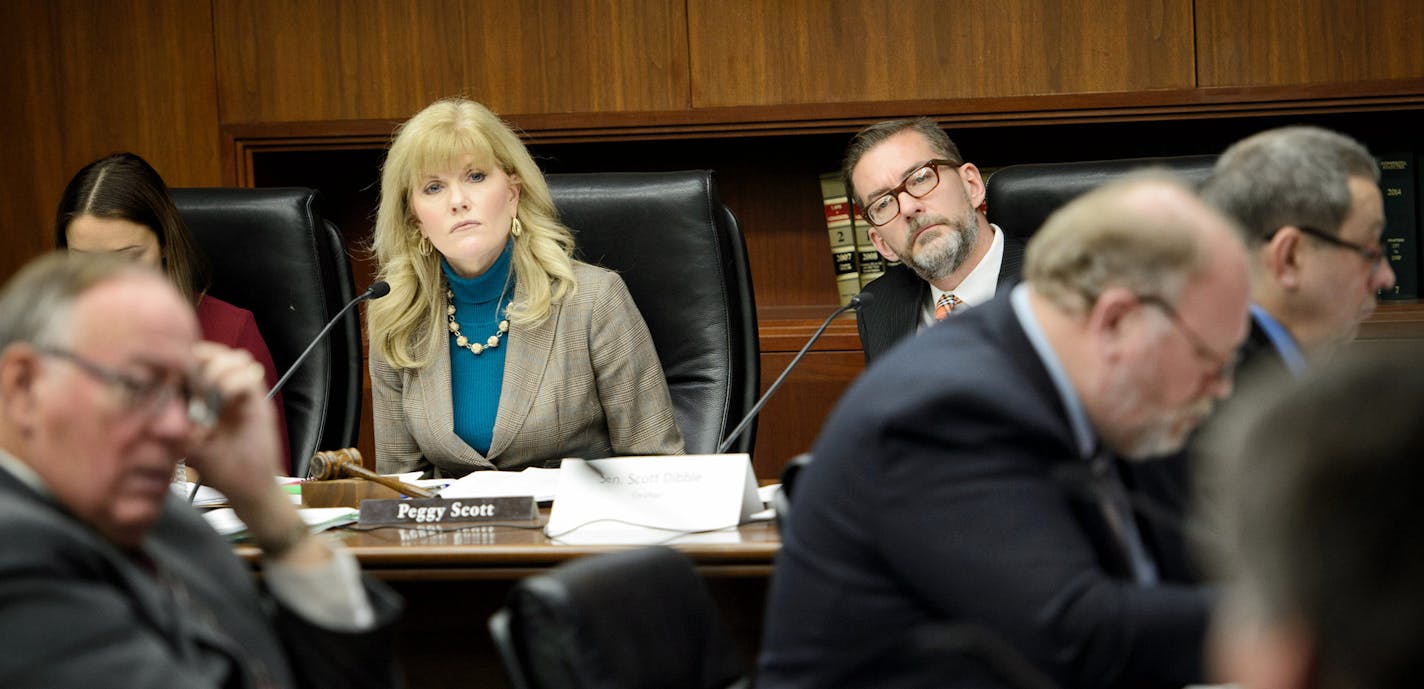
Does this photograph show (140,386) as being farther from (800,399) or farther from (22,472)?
(800,399)

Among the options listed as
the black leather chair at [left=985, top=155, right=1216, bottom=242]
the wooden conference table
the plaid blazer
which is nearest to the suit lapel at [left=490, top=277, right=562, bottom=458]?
the plaid blazer

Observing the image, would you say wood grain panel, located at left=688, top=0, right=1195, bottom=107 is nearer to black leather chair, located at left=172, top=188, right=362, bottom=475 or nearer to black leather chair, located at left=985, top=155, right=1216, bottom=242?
black leather chair, located at left=985, top=155, right=1216, bottom=242

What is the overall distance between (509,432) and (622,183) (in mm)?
524

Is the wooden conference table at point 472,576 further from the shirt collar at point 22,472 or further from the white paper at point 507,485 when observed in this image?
the shirt collar at point 22,472

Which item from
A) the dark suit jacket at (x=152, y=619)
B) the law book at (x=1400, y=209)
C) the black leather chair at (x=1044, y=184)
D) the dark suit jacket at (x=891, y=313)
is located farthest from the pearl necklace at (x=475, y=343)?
the law book at (x=1400, y=209)

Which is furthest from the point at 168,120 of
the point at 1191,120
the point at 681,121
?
the point at 1191,120

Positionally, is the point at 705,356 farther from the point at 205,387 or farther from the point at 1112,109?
the point at 205,387

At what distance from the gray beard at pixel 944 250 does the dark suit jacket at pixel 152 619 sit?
1.77 metres

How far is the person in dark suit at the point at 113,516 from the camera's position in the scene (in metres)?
1.11

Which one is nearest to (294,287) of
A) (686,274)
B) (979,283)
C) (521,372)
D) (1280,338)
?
(521,372)

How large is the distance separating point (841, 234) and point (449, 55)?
1.07 m

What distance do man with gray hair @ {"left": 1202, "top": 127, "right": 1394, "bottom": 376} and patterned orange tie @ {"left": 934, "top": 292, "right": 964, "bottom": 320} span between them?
1020 millimetres

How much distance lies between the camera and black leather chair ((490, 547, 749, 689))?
1.47m

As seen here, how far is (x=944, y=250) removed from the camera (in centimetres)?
305
